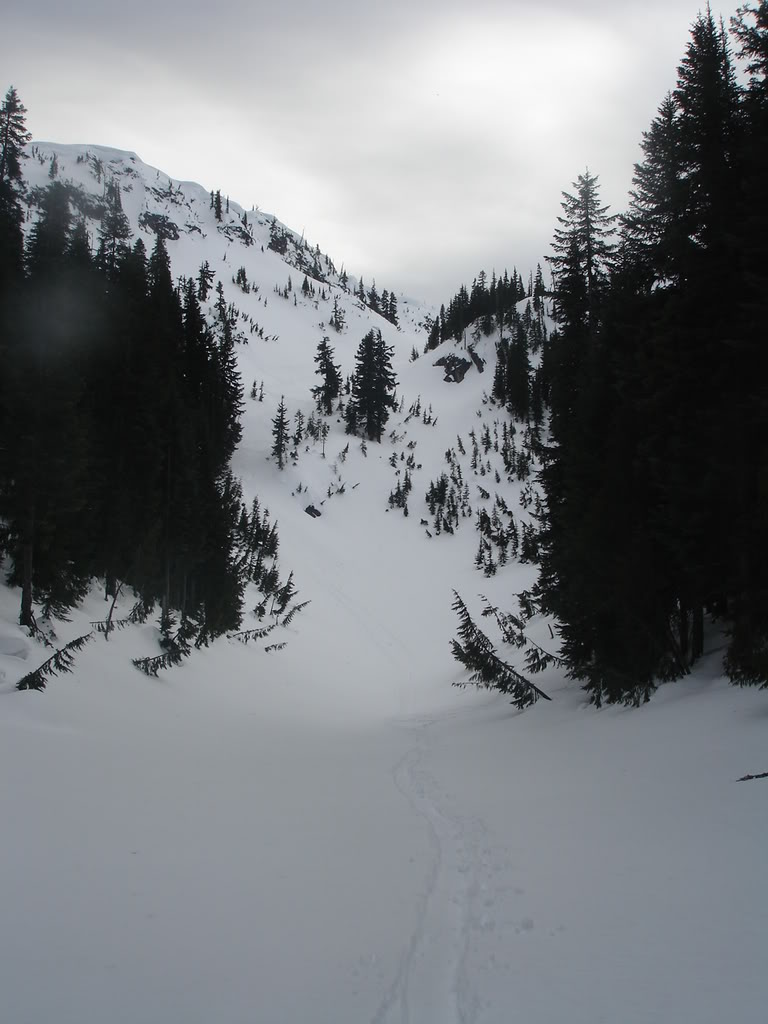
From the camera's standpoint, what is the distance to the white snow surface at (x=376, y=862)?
13.6 ft

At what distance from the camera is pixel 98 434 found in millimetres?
23641

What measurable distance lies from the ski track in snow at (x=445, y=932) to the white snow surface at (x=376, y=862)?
3 cm

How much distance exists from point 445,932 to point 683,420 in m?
12.4

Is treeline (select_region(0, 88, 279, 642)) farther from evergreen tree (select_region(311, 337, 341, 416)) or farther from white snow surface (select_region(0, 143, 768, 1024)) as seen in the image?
evergreen tree (select_region(311, 337, 341, 416))

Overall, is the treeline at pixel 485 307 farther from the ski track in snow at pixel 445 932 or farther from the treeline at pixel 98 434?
the ski track in snow at pixel 445 932

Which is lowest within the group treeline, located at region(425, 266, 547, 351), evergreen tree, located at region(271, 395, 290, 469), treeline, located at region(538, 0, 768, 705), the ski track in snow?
the ski track in snow

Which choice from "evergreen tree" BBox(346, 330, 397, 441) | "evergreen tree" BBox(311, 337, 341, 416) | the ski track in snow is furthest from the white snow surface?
"evergreen tree" BBox(311, 337, 341, 416)

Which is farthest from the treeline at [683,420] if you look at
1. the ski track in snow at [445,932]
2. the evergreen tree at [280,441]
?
the evergreen tree at [280,441]

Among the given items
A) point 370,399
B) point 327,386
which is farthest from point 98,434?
point 327,386

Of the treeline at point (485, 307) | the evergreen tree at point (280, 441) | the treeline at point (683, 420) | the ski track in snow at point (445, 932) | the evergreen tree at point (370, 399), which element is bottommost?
the ski track in snow at point (445, 932)

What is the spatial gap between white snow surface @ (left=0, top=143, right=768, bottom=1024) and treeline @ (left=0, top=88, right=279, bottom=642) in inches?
138

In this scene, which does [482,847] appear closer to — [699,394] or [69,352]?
[699,394]

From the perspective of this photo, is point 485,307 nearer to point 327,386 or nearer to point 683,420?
point 327,386

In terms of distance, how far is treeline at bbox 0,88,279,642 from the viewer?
16.7 metres
